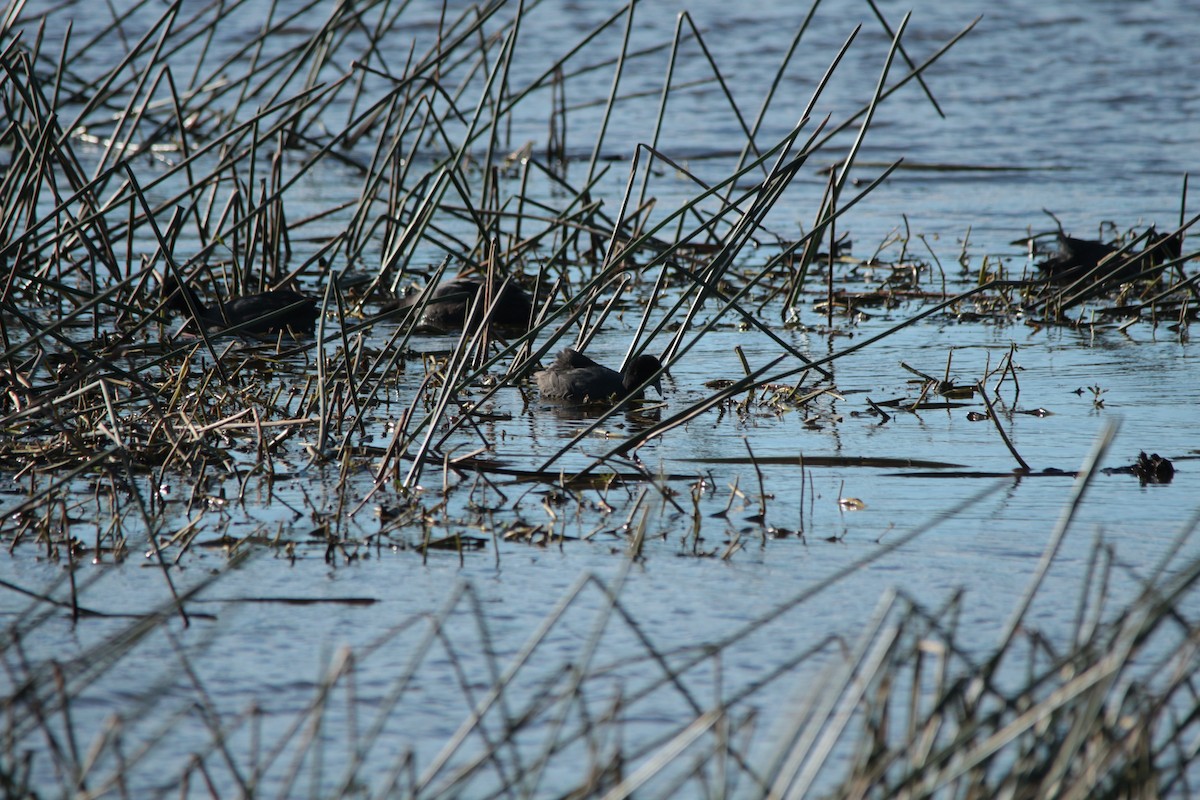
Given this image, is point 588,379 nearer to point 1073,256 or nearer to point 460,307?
point 460,307

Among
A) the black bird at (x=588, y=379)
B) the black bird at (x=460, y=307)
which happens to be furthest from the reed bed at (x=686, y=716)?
the black bird at (x=460, y=307)

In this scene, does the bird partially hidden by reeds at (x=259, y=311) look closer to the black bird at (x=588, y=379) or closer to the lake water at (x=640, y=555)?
the lake water at (x=640, y=555)

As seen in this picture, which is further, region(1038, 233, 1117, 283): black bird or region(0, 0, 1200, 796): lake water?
region(1038, 233, 1117, 283): black bird

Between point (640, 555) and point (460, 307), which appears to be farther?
point (460, 307)

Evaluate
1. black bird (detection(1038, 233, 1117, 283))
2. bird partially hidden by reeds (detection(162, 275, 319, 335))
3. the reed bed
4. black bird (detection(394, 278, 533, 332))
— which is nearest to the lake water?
the reed bed

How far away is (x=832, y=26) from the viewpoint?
13680mm

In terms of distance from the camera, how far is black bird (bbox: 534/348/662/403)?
4254 mm

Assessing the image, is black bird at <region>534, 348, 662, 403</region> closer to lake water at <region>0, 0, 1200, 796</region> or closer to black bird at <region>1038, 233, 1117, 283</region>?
lake water at <region>0, 0, 1200, 796</region>

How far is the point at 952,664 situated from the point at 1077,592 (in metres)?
0.37

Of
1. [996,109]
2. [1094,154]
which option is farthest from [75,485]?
[996,109]

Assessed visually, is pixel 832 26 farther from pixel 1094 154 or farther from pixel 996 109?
A: pixel 1094 154

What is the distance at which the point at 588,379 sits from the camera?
425 centimetres

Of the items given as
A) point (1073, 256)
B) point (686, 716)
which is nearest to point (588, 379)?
point (686, 716)

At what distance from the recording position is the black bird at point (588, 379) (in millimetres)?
4254
